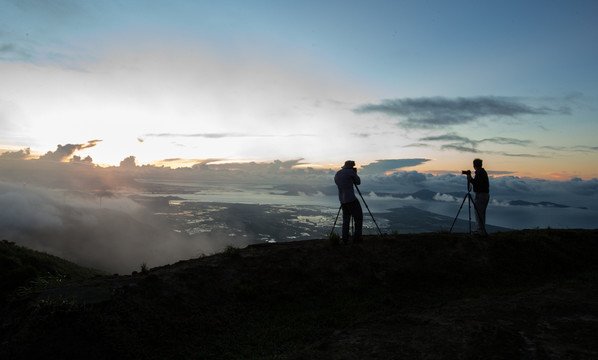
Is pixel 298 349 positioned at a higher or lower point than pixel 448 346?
lower

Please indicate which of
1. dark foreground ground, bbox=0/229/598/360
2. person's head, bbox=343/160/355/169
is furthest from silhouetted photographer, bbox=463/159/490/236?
person's head, bbox=343/160/355/169

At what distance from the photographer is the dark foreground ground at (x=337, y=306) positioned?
20.6 feet

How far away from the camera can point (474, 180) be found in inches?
543

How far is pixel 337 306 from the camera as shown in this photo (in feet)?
30.1

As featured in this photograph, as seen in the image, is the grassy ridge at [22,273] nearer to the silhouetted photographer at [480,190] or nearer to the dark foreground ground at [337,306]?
the dark foreground ground at [337,306]

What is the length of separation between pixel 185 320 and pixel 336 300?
183 inches

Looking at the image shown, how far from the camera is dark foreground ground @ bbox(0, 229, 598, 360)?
6.29 meters

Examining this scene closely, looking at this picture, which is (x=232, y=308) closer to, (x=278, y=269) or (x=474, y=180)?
(x=278, y=269)

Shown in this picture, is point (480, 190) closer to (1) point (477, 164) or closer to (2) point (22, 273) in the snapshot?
(1) point (477, 164)

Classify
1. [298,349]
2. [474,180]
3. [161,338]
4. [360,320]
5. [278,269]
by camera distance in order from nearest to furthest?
[298,349], [161,338], [360,320], [278,269], [474,180]

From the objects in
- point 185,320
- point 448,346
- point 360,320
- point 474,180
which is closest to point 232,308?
point 185,320

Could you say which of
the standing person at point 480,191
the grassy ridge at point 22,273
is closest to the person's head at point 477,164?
the standing person at point 480,191

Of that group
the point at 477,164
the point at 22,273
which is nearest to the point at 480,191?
the point at 477,164

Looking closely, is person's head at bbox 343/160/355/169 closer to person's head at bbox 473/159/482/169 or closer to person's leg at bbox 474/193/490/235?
person's head at bbox 473/159/482/169
